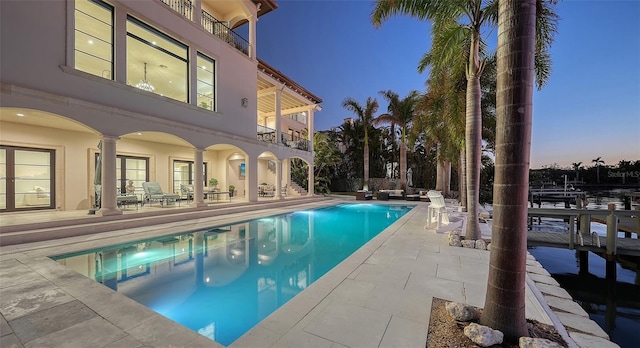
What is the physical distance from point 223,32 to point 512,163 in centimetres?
1475

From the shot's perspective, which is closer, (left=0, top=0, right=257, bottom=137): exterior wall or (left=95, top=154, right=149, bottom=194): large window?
(left=0, top=0, right=257, bottom=137): exterior wall

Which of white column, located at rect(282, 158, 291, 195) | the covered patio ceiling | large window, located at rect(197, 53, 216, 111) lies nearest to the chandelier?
large window, located at rect(197, 53, 216, 111)

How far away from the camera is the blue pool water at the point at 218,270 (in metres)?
3.48

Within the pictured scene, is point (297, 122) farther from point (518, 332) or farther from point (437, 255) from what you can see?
point (518, 332)

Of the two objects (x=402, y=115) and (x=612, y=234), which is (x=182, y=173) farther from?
(x=402, y=115)

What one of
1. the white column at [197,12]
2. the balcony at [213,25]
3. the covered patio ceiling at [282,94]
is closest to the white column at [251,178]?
the covered patio ceiling at [282,94]

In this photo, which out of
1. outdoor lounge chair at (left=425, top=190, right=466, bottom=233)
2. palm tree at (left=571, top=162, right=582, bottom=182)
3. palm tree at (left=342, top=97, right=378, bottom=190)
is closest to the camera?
outdoor lounge chair at (left=425, top=190, right=466, bottom=233)

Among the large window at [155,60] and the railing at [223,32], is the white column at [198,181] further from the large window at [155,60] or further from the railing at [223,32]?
the railing at [223,32]

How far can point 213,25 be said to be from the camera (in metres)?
12.9

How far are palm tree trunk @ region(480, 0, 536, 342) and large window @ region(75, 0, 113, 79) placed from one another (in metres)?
11.2

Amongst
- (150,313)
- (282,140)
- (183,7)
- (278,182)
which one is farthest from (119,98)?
(282,140)

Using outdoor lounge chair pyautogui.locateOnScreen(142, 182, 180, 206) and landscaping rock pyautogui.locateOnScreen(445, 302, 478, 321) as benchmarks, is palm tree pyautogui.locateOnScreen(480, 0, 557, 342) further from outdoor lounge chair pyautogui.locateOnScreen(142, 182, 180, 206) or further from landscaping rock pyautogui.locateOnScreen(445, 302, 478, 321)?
outdoor lounge chair pyautogui.locateOnScreen(142, 182, 180, 206)

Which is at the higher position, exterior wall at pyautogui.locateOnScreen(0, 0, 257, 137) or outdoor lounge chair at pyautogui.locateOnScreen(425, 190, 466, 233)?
exterior wall at pyautogui.locateOnScreen(0, 0, 257, 137)

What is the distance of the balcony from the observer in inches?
436
